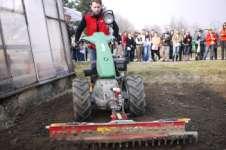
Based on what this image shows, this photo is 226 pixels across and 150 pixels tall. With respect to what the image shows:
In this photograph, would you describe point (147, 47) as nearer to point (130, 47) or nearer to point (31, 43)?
point (130, 47)

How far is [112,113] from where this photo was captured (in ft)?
25.9

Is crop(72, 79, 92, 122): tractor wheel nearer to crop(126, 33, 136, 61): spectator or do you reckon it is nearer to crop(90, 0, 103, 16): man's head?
crop(90, 0, 103, 16): man's head

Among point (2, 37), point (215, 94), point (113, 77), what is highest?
point (2, 37)

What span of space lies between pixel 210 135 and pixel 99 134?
1.96 meters

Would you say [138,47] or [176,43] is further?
[138,47]

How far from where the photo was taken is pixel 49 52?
13.4m

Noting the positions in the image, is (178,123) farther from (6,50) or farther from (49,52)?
(49,52)

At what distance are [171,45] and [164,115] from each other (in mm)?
15299

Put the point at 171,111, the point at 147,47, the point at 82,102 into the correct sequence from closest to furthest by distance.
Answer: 1. the point at 82,102
2. the point at 171,111
3. the point at 147,47

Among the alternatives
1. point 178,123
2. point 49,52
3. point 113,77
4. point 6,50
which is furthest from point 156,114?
point 49,52

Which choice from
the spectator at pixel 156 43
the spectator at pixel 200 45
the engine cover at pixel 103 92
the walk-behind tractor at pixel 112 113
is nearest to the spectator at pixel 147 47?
the spectator at pixel 156 43

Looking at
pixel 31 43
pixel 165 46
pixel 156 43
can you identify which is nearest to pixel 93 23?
pixel 31 43

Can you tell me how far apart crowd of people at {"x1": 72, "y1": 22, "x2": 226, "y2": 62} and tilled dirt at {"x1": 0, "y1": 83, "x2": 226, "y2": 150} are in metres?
10.5

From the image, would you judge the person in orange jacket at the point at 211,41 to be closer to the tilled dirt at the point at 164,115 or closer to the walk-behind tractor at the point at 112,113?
the tilled dirt at the point at 164,115
